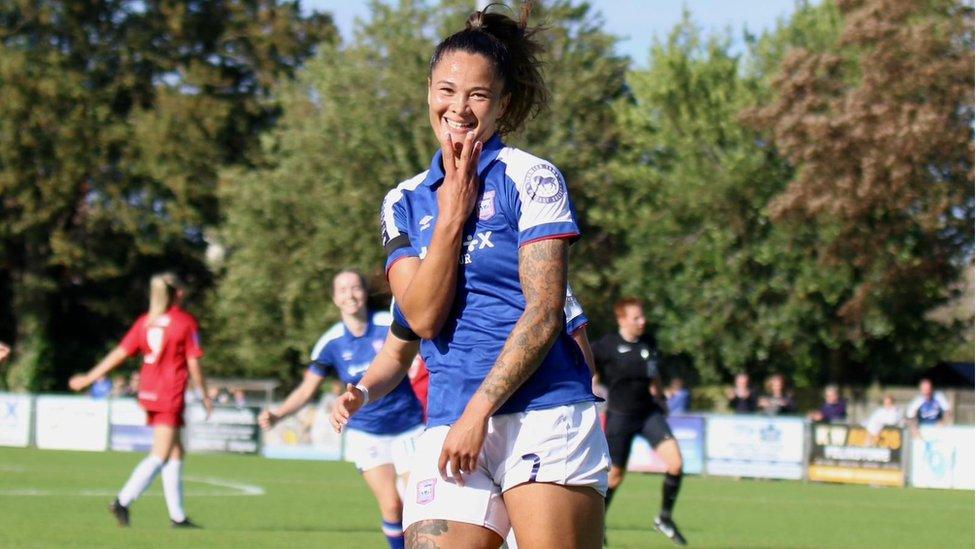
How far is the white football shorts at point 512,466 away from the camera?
429cm

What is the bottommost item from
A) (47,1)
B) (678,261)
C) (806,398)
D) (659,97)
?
(806,398)

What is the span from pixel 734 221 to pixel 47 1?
20946 mm

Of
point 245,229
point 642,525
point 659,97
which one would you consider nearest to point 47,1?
point 245,229

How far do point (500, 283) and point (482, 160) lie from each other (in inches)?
13.1

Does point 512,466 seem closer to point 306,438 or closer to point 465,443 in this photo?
point 465,443

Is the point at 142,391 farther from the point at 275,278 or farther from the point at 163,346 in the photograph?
the point at 275,278

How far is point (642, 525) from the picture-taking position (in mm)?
15898

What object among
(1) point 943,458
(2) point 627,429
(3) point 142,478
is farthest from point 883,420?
(3) point 142,478

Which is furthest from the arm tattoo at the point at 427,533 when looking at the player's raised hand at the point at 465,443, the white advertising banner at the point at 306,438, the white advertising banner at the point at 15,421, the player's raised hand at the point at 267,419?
the white advertising banner at the point at 15,421

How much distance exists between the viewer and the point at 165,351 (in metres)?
13.7

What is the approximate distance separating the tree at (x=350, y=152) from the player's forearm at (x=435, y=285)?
118 feet

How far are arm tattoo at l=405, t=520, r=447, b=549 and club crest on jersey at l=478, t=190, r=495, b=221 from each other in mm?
799

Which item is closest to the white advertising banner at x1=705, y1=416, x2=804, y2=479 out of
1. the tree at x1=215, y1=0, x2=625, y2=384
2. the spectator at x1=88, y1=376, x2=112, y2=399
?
the tree at x1=215, y1=0, x2=625, y2=384

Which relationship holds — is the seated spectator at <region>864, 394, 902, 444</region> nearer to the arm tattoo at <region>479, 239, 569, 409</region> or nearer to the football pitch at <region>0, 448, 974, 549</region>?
the football pitch at <region>0, 448, 974, 549</region>
